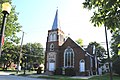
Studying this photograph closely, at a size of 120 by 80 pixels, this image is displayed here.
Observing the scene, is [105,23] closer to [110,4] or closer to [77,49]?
[110,4]

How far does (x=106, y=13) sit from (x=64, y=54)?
36.8 meters

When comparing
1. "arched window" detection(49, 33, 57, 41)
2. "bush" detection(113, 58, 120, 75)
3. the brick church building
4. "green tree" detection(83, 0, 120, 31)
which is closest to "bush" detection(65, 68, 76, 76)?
the brick church building

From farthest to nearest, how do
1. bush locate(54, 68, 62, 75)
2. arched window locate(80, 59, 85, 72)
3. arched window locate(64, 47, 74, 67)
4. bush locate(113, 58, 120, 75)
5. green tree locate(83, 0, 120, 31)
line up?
arched window locate(64, 47, 74, 67) → bush locate(54, 68, 62, 75) → arched window locate(80, 59, 85, 72) → bush locate(113, 58, 120, 75) → green tree locate(83, 0, 120, 31)

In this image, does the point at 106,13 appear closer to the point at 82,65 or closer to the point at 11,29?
the point at 11,29

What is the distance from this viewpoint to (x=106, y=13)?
5738 millimetres

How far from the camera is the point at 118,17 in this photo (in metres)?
5.41

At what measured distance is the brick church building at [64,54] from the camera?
3972 cm

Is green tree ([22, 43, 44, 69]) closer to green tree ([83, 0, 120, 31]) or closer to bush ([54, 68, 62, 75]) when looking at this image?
bush ([54, 68, 62, 75])

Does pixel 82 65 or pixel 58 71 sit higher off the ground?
pixel 82 65

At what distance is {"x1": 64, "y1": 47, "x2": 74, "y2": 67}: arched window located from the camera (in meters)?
41.0

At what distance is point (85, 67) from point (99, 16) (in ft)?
112

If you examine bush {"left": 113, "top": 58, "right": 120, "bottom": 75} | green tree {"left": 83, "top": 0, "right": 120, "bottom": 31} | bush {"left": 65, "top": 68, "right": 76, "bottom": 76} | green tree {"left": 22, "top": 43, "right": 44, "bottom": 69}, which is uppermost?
green tree {"left": 22, "top": 43, "right": 44, "bottom": 69}

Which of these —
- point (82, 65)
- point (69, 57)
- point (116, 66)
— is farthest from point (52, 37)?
point (116, 66)

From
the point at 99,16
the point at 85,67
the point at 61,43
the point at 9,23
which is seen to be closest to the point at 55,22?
the point at 61,43
